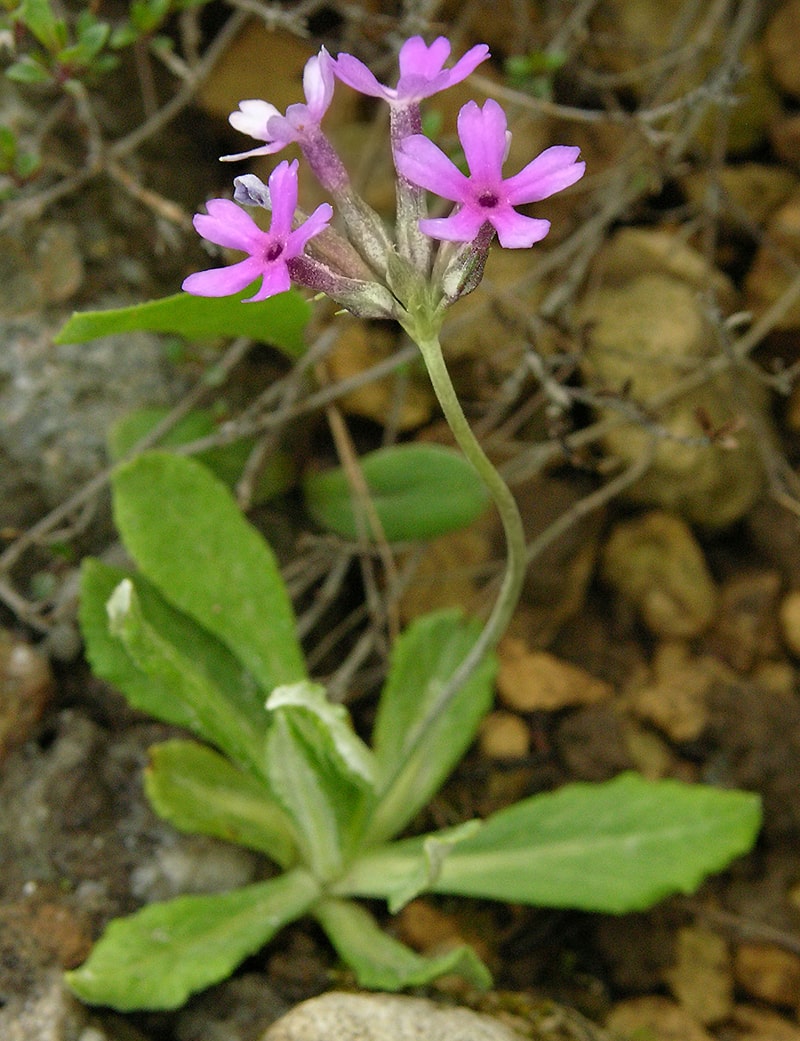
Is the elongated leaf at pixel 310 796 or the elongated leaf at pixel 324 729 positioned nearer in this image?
the elongated leaf at pixel 324 729

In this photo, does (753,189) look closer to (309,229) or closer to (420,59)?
(420,59)

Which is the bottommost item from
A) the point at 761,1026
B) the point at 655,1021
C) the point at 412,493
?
the point at 761,1026

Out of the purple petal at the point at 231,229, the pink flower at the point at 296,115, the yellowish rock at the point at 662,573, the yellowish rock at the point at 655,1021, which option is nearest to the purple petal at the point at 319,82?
the pink flower at the point at 296,115

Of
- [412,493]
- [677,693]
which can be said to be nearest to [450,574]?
[412,493]

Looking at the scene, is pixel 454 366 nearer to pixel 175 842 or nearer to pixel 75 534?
pixel 75 534

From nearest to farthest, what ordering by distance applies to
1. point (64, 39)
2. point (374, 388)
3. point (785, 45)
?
point (64, 39) → point (374, 388) → point (785, 45)

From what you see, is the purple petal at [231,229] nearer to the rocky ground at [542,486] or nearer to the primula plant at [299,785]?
the primula plant at [299,785]

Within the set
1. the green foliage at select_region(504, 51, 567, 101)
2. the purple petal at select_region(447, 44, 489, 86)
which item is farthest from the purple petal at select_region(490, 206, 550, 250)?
the green foliage at select_region(504, 51, 567, 101)
